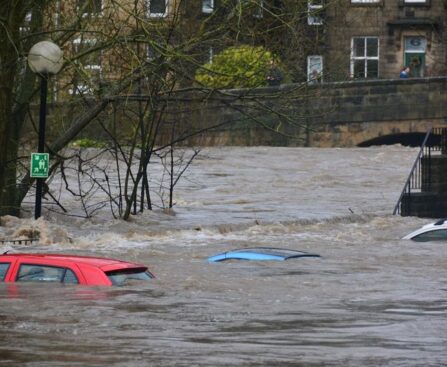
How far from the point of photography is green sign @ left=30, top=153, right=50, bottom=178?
23.3 m

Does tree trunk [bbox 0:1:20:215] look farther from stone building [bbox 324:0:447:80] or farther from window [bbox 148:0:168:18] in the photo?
stone building [bbox 324:0:447:80]

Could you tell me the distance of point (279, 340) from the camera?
A: 1311 centimetres

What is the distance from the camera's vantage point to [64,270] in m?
15.6

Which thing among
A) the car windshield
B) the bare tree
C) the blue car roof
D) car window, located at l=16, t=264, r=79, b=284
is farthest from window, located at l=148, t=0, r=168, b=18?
car window, located at l=16, t=264, r=79, b=284

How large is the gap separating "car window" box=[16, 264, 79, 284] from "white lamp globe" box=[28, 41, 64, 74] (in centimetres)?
763

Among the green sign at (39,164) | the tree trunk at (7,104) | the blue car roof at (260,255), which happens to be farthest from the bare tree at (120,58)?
the blue car roof at (260,255)

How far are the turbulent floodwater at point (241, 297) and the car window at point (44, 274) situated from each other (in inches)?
4.0

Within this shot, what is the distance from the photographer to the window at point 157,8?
27859 mm

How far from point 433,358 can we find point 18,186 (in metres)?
16.5

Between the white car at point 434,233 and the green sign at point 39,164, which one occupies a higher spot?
the green sign at point 39,164

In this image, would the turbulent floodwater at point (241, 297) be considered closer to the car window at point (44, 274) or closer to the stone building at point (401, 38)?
the car window at point (44, 274)

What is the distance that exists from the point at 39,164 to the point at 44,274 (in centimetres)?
787

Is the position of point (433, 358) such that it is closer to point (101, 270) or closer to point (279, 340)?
point (279, 340)

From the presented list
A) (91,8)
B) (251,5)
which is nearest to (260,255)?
(251,5)
